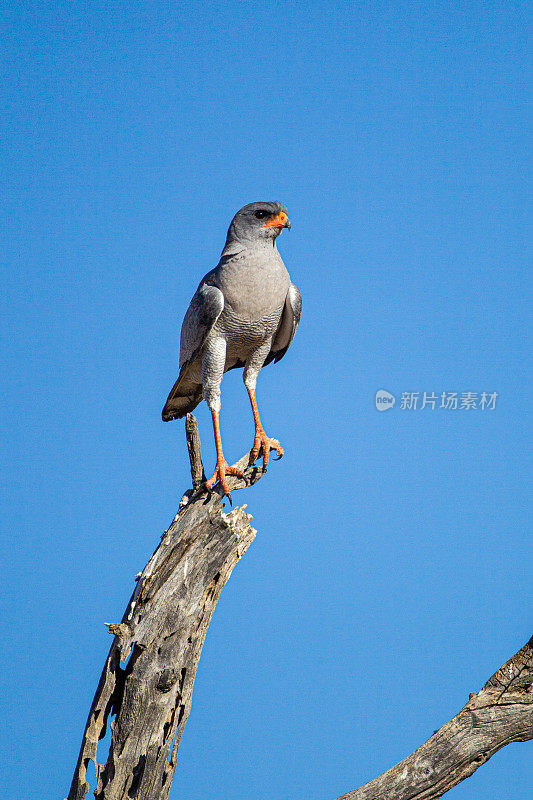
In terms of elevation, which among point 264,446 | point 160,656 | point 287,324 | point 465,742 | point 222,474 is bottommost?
point 465,742

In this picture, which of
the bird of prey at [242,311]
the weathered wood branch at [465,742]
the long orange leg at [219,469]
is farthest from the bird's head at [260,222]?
the weathered wood branch at [465,742]

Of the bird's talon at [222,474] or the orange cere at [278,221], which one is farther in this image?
the orange cere at [278,221]

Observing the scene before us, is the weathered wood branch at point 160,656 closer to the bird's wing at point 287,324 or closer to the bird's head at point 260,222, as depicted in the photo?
the bird's wing at point 287,324

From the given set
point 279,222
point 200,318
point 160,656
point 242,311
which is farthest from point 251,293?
point 160,656

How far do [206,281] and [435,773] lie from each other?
141 inches

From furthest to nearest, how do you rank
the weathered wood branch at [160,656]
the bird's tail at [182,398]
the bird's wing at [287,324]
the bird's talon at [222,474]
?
the bird's tail at [182,398], the bird's wing at [287,324], the bird's talon at [222,474], the weathered wood branch at [160,656]

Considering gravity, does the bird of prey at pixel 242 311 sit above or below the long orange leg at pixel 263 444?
above

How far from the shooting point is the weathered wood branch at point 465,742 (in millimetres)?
3949

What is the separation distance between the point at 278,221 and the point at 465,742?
3.52 metres

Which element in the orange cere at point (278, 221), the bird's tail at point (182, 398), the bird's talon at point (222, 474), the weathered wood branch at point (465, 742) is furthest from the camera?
the bird's tail at point (182, 398)

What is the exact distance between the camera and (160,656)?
437 centimetres

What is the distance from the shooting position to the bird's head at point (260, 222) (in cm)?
519

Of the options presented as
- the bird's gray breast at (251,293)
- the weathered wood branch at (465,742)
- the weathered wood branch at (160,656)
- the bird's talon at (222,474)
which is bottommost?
the weathered wood branch at (465,742)

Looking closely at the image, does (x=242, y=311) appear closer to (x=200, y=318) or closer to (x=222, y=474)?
(x=200, y=318)
